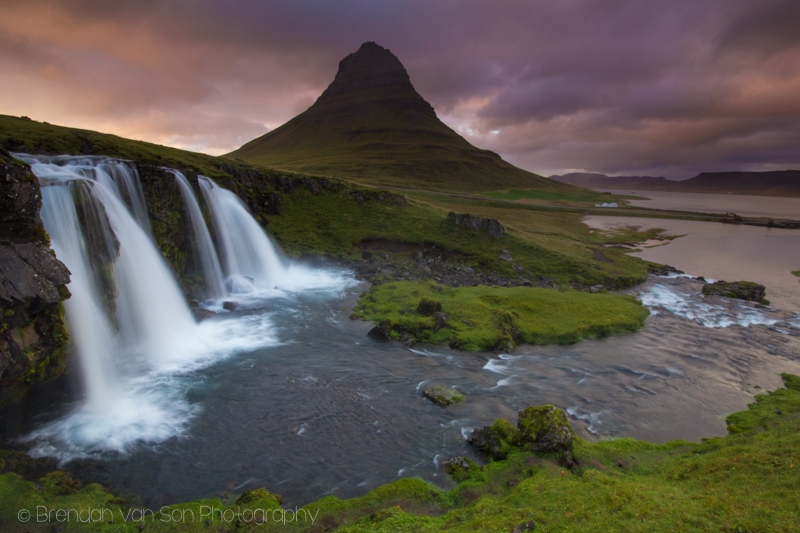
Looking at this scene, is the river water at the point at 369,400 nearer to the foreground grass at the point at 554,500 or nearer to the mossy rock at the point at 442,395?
the mossy rock at the point at 442,395

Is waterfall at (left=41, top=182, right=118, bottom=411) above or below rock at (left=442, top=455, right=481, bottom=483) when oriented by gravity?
above

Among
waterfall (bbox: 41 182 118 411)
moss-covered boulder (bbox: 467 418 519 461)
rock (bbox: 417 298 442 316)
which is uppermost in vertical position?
waterfall (bbox: 41 182 118 411)

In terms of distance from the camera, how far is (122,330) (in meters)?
23.3

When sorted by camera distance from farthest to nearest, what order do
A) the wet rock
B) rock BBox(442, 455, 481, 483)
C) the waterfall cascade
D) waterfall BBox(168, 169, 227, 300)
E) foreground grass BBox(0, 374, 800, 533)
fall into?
the wet rock
waterfall BBox(168, 169, 227, 300)
the waterfall cascade
rock BBox(442, 455, 481, 483)
foreground grass BBox(0, 374, 800, 533)

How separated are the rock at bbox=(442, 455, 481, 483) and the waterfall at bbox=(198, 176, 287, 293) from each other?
88.4 feet

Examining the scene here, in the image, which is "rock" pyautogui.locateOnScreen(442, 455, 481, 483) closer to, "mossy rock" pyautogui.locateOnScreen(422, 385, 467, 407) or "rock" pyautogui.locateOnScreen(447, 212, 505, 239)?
"mossy rock" pyautogui.locateOnScreen(422, 385, 467, 407)

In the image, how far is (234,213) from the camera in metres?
42.5

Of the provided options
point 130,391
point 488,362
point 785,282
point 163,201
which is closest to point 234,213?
point 163,201

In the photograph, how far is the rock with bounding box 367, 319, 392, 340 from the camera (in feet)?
84.8

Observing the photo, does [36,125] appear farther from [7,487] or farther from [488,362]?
[488,362]

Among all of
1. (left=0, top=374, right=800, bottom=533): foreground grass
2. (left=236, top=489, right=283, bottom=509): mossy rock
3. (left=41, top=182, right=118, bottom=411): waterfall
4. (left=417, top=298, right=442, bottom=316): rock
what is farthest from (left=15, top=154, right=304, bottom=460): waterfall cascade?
(left=417, top=298, right=442, bottom=316): rock

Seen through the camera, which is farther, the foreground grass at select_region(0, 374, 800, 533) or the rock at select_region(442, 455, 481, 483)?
the rock at select_region(442, 455, 481, 483)

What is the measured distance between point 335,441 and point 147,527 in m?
6.39

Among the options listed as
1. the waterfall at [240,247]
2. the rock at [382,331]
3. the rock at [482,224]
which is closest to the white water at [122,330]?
the waterfall at [240,247]
